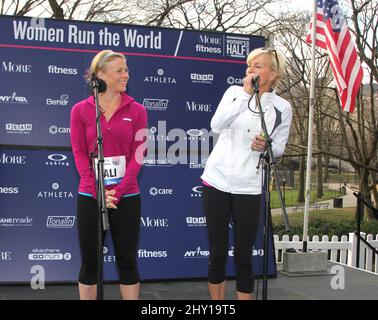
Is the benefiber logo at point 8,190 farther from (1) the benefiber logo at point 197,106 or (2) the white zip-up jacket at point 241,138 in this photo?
(2) the white zip-up jacket at point 241,138

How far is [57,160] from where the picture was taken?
4863 mm

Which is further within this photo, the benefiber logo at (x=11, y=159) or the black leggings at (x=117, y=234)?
the benefiber logo at (x=11, y=159)

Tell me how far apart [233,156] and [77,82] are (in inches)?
87.6

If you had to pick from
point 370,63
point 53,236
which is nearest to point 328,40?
point 53,236

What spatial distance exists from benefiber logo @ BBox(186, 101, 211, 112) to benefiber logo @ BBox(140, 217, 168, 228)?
46.6 inches

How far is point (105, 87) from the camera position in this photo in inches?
118

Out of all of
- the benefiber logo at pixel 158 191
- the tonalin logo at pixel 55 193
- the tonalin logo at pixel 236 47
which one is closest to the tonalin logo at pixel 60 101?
the tonalin logo at pixel 55 193

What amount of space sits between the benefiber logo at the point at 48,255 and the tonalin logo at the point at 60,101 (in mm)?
1413

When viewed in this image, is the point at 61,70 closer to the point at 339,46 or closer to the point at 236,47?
the point at 236,47

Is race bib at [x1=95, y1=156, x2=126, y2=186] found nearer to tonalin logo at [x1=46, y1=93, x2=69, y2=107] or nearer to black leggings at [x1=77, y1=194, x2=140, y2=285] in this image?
black leggings at [x1=77, y1=194, x2=140, y2=285]

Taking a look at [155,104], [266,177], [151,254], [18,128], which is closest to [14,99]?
[18,128]

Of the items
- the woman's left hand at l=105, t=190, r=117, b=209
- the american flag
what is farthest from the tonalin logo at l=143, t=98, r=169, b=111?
the american flag

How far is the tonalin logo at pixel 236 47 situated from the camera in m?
5.33
